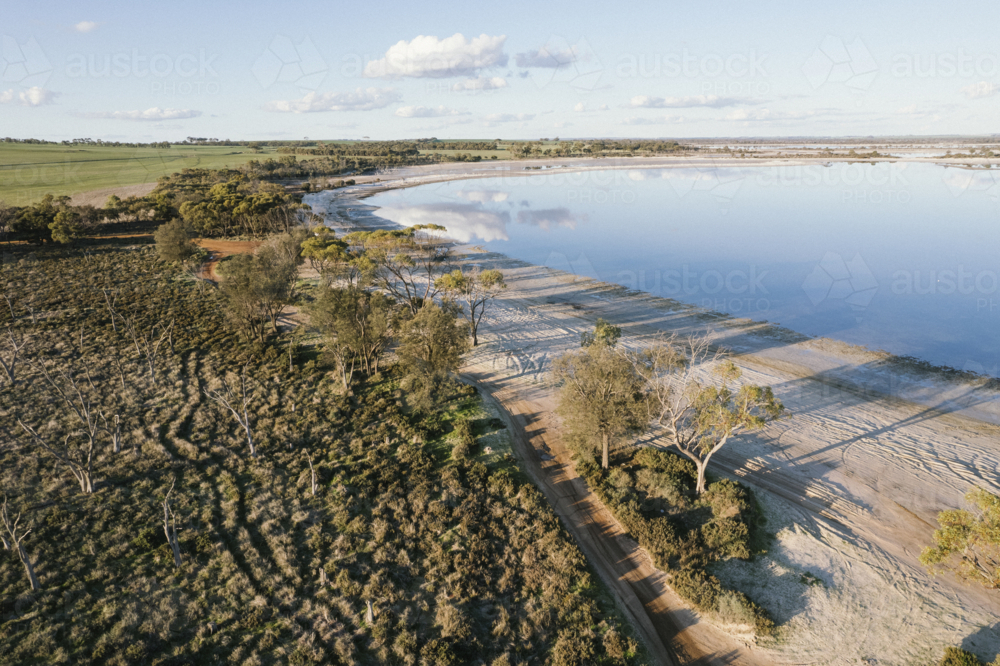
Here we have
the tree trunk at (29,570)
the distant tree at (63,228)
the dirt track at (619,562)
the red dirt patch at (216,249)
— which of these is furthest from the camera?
the distant tree at (63,228)

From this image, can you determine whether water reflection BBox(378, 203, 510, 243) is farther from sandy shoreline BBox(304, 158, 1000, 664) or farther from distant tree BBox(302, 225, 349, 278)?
sandy shoreline BBox(304, 158, 1000, 664)

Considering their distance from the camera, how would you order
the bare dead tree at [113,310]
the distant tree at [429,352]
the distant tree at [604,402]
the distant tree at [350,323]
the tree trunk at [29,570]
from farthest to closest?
1. the bare dead tree at [113,310]
2. the distant tree at [350,323]
3. the distant tree at [429,352]
4. the distant tree at [604,402]
5. the tree trunk at [29,570]

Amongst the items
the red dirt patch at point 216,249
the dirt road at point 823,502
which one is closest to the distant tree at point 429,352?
the dirt road at point 823,502

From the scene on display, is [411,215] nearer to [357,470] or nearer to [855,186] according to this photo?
[357,470]

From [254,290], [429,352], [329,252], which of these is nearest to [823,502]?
[429,352]

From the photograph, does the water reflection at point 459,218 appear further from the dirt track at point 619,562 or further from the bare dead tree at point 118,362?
the dirt track at point 619,562

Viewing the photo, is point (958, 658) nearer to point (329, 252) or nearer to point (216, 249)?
point (329, 252)
